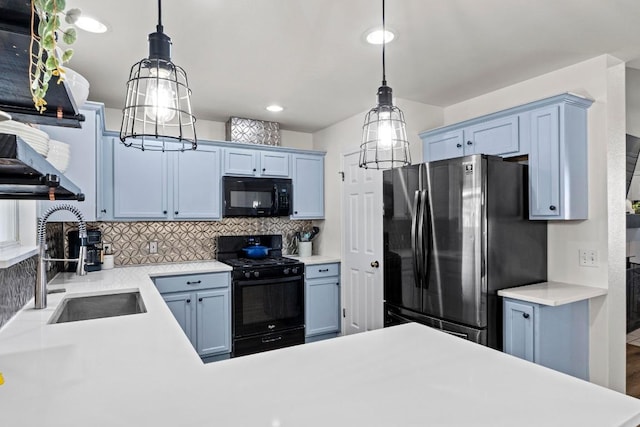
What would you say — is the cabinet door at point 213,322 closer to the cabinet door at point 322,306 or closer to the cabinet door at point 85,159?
the cabinet door at point 322,306

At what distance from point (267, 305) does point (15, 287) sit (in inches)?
83.3

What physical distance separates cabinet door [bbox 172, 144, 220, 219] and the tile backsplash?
148cm

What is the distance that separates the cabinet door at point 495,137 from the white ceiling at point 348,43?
36 centimetres

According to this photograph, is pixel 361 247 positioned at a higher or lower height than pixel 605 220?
lower

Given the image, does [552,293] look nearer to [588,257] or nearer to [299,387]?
[588,257]

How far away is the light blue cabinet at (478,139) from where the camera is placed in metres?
2.64

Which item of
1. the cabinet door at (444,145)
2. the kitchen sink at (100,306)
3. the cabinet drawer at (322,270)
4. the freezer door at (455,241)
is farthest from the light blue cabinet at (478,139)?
the kitchen sink at (100,306)

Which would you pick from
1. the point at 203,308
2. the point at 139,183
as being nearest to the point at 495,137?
the point at 203,308

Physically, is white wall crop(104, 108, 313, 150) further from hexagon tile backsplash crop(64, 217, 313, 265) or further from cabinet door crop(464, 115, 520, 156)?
cabinet door crop(464, 115, 520, 156)

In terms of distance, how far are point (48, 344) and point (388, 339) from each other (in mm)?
Result: 1245

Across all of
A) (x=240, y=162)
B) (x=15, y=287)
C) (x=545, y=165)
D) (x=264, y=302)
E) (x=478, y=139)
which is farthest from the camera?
(x=240, y=162)

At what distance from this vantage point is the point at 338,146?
160 inches

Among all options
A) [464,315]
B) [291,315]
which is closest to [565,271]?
[464,315]

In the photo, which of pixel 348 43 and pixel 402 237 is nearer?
pixel 348 43
